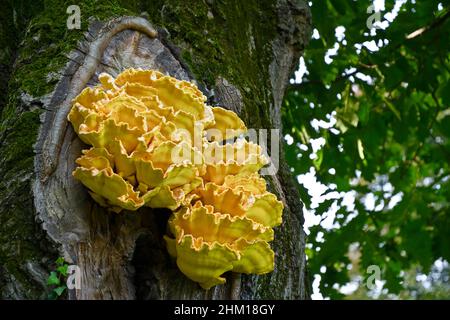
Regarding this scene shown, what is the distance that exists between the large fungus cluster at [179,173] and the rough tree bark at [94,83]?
11cm

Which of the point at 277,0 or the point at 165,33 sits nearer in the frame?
the point at 165,33

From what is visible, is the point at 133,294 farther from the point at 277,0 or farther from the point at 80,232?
the point at 277,0

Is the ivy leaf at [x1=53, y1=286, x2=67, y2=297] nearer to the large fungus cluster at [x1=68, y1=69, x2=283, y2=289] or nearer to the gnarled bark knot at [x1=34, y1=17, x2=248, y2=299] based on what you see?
the gnarled bark knot at [x1=34, y1=17, x2=248, y2=299]

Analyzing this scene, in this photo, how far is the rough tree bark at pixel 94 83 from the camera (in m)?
2.76

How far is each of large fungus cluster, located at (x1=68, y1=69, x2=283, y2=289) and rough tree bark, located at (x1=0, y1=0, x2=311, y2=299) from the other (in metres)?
0.11

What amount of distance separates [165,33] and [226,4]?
57 centimetres

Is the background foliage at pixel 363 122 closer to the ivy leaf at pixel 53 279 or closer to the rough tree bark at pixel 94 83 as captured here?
the rough tree bark at pixel 94 83

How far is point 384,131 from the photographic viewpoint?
21.8ft

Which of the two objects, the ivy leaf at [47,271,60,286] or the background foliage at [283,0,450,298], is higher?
the background foliage at [283,0,450,298]

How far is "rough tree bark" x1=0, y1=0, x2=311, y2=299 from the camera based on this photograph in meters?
2.76

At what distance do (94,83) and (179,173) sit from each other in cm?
73

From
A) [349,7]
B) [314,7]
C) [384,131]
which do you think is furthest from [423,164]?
[314,7]

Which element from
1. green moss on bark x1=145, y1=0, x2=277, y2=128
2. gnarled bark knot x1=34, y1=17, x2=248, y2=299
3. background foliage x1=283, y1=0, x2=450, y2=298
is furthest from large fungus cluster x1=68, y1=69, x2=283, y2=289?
background foliage x1=283, y1=0, x2=450, y2=298

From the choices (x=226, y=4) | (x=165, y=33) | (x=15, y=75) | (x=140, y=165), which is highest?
(x=226, y=4)
